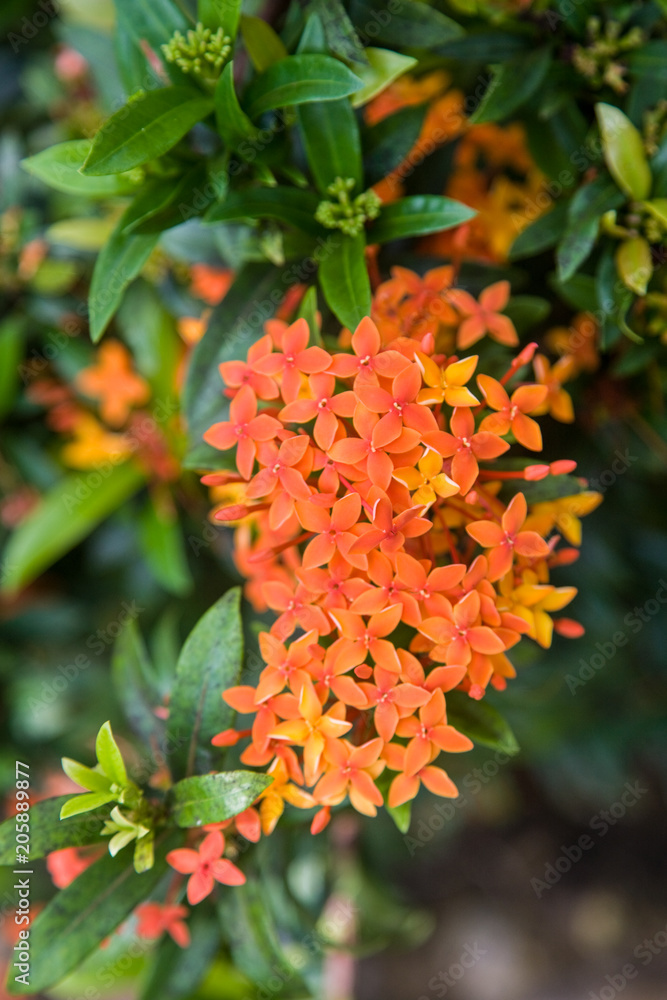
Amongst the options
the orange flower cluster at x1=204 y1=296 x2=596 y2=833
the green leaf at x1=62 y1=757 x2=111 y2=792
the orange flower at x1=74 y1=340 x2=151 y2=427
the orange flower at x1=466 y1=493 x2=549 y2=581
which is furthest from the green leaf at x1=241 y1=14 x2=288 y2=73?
the green leaf at x1=62 y1=757 x2=111 y2=792

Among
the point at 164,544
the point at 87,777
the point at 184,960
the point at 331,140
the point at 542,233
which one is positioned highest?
the point at 331,140

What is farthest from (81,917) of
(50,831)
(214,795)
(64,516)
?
(64,516)

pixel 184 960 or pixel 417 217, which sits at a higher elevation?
pixel 417 217

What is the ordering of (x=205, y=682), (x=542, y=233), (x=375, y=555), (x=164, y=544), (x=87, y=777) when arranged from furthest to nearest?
1. (x=164, y=544)
2. (x=542, y=233)
3. (x=205, y=682)
4. (x=87, y=777)
5. (x=375, y=555)

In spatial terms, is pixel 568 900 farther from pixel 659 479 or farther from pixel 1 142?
pixel 1 142

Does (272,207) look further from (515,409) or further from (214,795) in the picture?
(214,795)

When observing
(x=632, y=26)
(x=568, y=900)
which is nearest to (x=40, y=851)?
(x=632, y=26)

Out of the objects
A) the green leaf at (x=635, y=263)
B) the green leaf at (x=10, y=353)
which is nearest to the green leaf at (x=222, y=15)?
the green leaf at (x=635, y=263)

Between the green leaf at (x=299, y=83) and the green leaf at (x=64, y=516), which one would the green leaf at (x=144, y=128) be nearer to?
the green leaf at (x=299, y=83)
